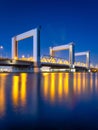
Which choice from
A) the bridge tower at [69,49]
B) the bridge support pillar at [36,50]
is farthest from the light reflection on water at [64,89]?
the bridge tower at [69,49]

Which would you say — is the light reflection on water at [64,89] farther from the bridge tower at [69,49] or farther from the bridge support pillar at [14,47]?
the bridge tower at [69,49]

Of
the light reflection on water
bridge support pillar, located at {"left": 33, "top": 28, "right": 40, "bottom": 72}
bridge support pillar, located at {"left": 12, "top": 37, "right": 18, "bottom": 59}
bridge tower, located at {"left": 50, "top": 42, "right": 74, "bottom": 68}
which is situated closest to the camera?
the light reflection on water

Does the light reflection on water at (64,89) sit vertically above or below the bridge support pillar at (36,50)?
below

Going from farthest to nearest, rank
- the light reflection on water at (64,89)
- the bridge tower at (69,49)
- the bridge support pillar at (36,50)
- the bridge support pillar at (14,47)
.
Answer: the bridge tower at (69,49) < the bridge support pillar at (14,47) < the bridge support pillar at (36,50) < the light reflection on water at (64,89)

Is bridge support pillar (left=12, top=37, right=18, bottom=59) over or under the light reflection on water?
over

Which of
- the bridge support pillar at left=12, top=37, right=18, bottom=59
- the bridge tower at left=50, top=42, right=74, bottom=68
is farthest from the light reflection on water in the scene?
the bridge tower at left=50, top=42, right=74, bottom=68

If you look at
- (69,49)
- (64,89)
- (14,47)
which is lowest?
(64,89)

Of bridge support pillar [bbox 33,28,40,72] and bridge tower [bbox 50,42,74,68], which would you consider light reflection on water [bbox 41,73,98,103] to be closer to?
bridge support pillar [bbox 33,28,40,72]

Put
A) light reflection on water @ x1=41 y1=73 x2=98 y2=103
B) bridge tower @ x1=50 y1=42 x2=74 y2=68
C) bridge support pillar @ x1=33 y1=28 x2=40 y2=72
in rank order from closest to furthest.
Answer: light reflection on water @ x1=41 y1=73 x2=98 y2=103 → bridge support pillar @ x1=33 y1=28 x2=40 y2=72 → bridge tower @ x1=50 y1=42 x2=74 y2=68

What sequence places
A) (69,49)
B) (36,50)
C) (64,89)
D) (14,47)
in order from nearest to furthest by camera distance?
(64,89)
(36,50)
(14,47)
(69,49)

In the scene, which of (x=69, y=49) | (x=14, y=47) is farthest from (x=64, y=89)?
(x=69, y=49)

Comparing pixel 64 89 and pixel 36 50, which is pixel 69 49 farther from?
pixel 64 89

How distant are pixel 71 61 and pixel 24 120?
72.1m

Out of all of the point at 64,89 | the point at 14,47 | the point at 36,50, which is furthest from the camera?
the point at 14,47
